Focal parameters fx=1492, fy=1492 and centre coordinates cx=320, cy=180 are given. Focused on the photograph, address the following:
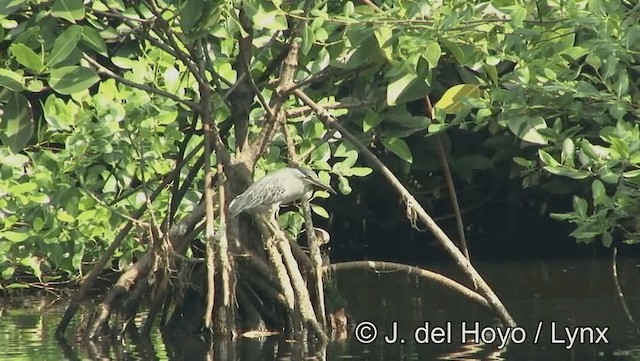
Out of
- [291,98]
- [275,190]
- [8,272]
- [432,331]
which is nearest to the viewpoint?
[275,190]

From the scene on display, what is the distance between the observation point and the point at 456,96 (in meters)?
9.19

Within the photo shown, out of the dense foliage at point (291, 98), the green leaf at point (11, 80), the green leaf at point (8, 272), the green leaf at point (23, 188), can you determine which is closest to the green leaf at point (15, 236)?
the dense foliage at point (291, 98)

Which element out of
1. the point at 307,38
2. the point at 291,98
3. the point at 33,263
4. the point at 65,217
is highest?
the point at 291,98

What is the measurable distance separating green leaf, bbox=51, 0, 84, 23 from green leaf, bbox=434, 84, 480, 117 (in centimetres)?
249

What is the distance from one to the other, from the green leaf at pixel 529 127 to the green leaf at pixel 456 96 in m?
0.39

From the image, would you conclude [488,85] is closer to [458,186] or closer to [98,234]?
[98,234]

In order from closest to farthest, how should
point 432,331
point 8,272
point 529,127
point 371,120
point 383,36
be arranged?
point 383,36 < point 529,127 < point 371,120 < point 432,331 < point 8,272

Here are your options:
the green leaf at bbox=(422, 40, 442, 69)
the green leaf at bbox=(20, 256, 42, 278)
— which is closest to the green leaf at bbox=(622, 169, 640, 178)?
the green leaf at bbox=(422, 40, 442, 69)

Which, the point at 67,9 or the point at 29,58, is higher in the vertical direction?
the point at 67,9

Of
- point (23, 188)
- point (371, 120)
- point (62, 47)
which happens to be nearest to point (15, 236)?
point (23, 188)

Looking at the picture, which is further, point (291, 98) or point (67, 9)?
point (291, 98)

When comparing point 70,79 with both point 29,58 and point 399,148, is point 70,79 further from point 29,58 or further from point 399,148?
point 399,148

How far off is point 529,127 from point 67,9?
9.08ft

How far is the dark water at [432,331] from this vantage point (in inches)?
352
